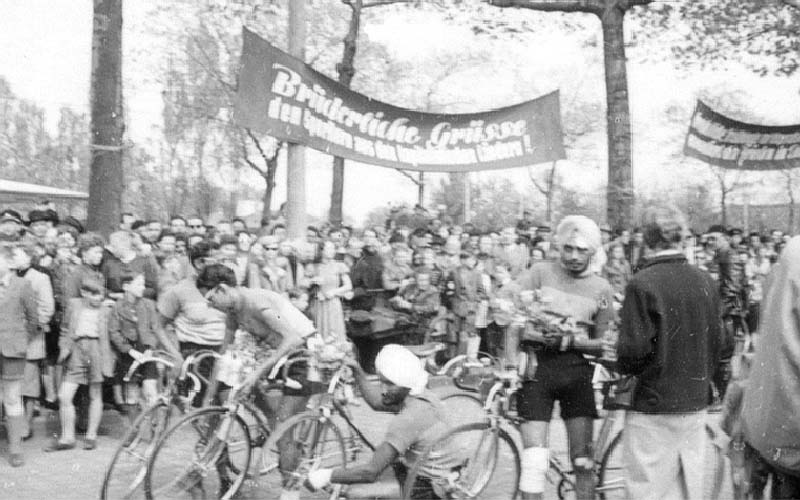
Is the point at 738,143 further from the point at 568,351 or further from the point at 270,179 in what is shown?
the point at 270,179

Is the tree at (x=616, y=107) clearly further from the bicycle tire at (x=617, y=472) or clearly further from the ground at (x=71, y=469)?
the bicycle tire at (x=617, y=472)

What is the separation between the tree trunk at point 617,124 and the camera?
14125 mm

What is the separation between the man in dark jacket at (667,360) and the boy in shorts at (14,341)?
4.86 metres

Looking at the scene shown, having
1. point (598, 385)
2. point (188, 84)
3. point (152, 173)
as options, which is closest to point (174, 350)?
point (598, 385)

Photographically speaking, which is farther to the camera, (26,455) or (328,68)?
(328,68)

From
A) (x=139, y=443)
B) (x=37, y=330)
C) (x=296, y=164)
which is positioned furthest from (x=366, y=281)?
(x=139, y=443)

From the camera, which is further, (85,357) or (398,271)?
(398,271)

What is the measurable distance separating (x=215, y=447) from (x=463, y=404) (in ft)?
6.19

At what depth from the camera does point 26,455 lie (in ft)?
23.9

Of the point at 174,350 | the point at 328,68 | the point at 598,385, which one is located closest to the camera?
the point at 598,385

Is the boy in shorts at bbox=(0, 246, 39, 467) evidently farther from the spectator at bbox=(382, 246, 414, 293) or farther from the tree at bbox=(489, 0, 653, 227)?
the tree at bbox=(489, 0, 653, 227)

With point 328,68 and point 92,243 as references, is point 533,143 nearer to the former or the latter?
point 92,243

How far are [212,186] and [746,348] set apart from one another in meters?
40.8

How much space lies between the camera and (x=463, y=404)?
663cm
